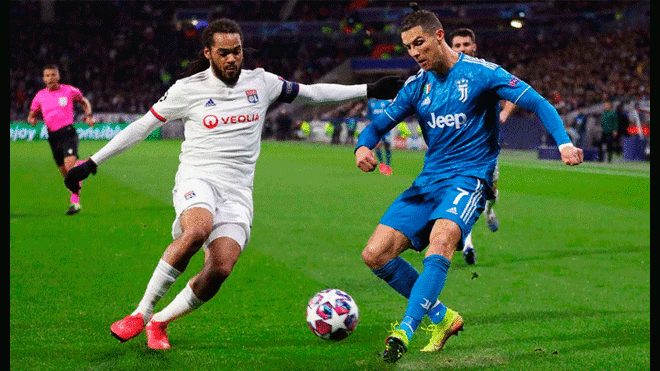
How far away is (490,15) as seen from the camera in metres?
53.7

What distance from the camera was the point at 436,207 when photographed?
5.87 m

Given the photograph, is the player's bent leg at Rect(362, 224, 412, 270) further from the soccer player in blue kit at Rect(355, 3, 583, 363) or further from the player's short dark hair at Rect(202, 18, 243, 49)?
the player's short dark hair at Rect(202, 18, 243, 49)

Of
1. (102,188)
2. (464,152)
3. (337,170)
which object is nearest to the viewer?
(464,152)

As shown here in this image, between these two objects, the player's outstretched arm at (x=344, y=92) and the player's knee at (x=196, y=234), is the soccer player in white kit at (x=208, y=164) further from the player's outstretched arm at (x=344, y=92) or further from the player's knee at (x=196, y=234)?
the player's outstretched arm at (x=344, y=92)

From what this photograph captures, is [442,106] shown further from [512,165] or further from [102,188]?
[512,165]

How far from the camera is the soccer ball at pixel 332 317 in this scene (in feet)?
19.2

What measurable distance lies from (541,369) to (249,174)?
2382mm

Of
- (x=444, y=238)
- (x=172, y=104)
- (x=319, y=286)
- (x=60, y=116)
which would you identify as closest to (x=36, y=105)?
(x=60, y=116)

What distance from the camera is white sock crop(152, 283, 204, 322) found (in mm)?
6004

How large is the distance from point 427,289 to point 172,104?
2177 millimetres

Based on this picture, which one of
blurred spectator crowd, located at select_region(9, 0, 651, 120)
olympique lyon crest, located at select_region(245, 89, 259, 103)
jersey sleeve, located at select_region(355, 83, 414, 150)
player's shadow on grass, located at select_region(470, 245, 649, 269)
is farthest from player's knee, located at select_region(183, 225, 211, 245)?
blurred spectator crowd, located at select_region(9, 0, 651, 120)

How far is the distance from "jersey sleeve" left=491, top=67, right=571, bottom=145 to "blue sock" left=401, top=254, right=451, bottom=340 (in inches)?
43.2

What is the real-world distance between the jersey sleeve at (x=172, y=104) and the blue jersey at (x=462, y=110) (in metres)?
1.27

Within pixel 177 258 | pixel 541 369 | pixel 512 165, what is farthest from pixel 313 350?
pixel 512 165
